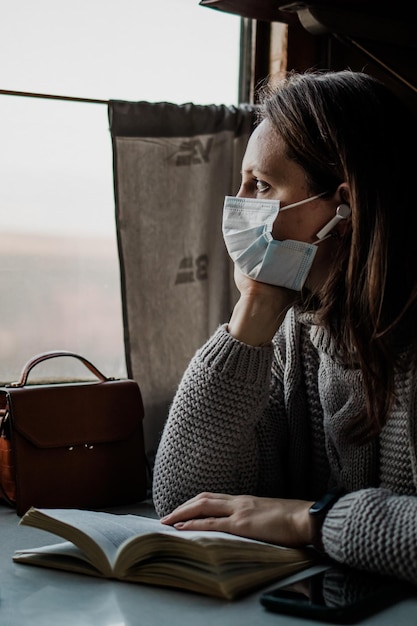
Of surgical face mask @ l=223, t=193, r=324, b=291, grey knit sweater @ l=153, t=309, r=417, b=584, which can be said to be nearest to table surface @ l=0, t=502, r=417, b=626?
grey knit sweater @ l=153, t=309, r=417, b=584

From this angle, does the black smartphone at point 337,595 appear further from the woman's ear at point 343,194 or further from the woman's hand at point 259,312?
the woman's ear at point 343,194

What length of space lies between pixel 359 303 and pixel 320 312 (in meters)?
0.07

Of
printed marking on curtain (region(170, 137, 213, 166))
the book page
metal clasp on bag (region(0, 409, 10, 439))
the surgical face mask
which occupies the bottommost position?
the book page

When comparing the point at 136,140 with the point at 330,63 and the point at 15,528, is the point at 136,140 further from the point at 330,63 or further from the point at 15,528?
the point at 15,528

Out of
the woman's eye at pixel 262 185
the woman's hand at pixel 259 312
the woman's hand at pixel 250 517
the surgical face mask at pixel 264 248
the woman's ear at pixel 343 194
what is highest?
the woman's eye at pixel 262 185

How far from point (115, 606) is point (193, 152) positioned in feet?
3.52

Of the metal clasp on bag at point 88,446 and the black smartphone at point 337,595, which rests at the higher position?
the metal clasp on bag at point 88,446

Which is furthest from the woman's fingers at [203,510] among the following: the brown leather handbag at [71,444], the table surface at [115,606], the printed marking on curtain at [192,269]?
the printed marking on curtain at [192,269]

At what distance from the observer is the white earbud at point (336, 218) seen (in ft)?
4.82

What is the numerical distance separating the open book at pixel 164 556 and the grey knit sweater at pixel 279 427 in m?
0.21

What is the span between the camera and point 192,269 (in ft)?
6.27

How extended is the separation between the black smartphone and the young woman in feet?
0.68

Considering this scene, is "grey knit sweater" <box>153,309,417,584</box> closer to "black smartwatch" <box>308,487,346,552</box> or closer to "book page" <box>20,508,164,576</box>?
"black smartwatch" <box>308,487,346,552</box>

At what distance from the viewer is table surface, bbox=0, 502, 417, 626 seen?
1.03m
